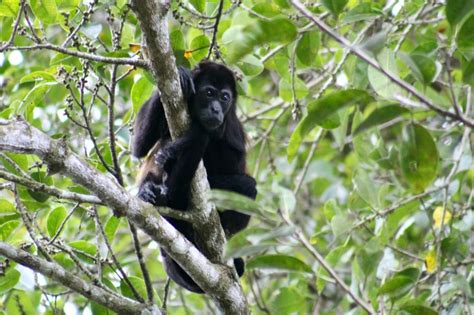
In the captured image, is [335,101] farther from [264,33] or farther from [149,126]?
[149,126]

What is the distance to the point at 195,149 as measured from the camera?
4055 mm

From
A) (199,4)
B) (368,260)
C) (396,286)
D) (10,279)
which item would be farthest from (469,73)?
(10,279)

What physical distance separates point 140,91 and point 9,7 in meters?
0.86

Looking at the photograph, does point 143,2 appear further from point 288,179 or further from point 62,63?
point 288,179

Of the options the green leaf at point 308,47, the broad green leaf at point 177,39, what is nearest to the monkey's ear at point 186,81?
the broad green leaf at point 177,39

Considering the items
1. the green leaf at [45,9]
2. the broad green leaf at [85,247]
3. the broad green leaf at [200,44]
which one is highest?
the green leaf at [45,9]

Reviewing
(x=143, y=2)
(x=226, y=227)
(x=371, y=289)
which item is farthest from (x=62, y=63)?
(x=371, y=289)

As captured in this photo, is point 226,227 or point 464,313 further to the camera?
point 226,227

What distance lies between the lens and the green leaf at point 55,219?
4.21m

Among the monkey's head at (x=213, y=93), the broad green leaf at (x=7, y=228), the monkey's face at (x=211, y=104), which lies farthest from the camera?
the monkey's head at (x=213, y=93)

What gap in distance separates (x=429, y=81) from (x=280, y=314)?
6.67 feet

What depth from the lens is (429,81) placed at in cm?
279

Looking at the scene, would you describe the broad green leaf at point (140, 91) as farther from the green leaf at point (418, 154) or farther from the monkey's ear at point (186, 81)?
the green leaf at point (418, 154)

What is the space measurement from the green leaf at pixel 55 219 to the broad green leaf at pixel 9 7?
1.08m
